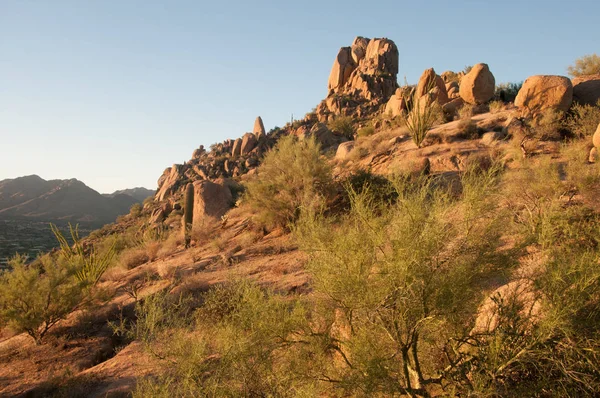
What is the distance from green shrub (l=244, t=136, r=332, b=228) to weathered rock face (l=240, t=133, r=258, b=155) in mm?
22604

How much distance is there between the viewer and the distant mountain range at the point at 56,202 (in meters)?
61.6

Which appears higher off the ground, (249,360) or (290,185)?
(290,185)

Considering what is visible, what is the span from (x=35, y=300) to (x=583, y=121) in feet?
59.6

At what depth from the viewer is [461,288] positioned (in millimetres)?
3668

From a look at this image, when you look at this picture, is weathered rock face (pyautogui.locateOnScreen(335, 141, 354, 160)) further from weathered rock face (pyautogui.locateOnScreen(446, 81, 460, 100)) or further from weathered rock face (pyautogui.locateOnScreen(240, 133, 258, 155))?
weathered rock face (pyautogui.locateOnScreen(240, 133, 258, 155))

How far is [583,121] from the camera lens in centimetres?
1193

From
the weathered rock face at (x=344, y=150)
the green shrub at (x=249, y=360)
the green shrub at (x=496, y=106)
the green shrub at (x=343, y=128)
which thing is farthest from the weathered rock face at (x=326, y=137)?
the green shrub at (x=249, y=360)

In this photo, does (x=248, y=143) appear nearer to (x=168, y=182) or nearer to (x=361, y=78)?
(x=168, y=182)

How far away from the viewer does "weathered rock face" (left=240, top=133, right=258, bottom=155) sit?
35.7 m

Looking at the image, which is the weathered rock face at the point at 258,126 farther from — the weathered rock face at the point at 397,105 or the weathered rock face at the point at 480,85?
the weathered rock face at the point at 480,85

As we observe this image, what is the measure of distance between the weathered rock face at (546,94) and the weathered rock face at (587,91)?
87 centimetres

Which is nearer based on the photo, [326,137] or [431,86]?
[431,86]

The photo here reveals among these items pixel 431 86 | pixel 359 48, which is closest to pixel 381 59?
pixel 359 48

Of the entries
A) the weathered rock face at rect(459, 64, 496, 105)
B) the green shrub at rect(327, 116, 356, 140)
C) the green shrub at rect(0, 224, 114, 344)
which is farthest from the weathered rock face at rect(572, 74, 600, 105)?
the green shrub at rect(0, 224, 114, 344)
